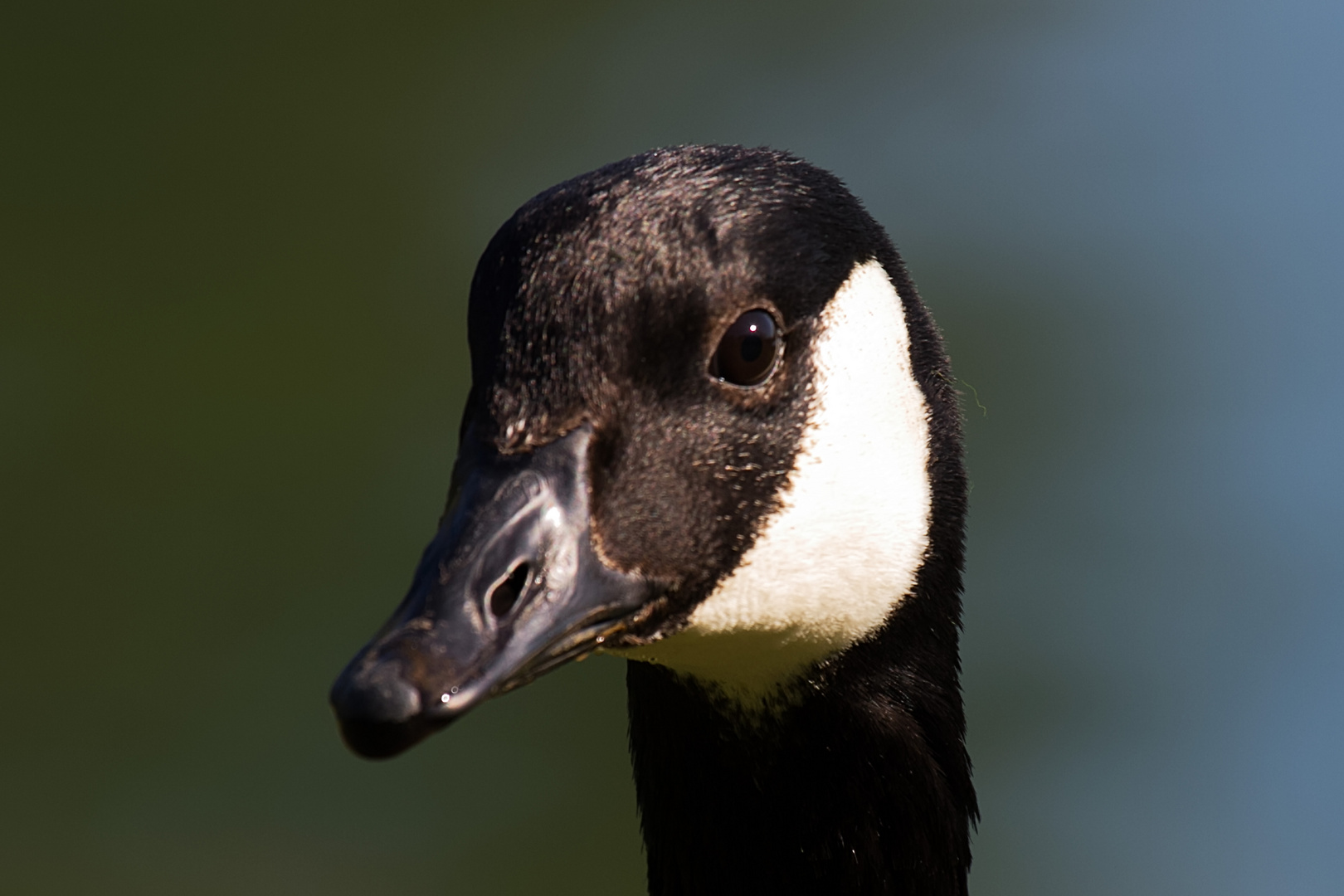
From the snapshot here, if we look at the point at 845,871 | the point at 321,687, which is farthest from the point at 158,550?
the point at 845,871

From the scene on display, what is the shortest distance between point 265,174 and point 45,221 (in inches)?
49.2

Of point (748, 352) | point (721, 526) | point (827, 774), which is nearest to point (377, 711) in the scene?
point (721, 526)

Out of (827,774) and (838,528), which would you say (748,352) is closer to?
(838,528)

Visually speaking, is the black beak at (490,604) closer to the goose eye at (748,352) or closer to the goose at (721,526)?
the goose at (721,526)

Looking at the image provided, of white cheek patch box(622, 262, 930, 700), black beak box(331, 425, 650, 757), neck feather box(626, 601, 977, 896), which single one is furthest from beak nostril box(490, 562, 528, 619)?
neck feather box(626, 601, 977, 896)

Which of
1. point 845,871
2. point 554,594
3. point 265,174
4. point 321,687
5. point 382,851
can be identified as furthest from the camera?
point 265,174

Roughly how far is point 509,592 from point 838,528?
Result: 63 cm

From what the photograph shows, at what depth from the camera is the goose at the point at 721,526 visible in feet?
6.86

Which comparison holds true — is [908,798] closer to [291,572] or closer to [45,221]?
[291,572]

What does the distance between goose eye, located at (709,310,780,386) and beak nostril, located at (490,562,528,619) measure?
0.47 meters

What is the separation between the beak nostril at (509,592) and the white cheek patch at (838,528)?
0.37 m

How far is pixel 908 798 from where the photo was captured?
2.71m

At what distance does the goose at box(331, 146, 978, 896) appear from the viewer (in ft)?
6.86

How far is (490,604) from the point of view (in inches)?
79.5
